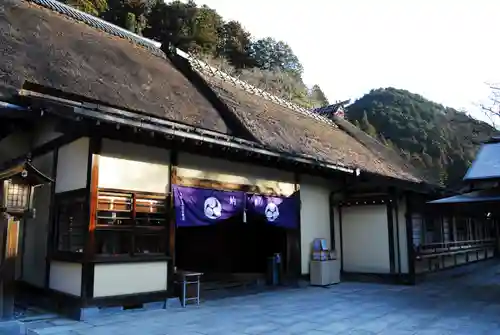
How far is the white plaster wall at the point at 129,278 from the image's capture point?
606cm

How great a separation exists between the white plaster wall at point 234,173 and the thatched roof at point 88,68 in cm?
70

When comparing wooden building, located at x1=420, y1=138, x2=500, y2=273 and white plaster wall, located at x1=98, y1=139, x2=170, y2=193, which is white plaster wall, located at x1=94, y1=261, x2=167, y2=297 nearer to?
white plaster wall, located at x1=98, y1=139, x2=170, y2=193

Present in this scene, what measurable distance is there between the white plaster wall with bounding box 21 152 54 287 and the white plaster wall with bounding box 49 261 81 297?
1.58 ft

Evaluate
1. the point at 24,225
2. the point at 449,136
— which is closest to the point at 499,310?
the point at 24,225

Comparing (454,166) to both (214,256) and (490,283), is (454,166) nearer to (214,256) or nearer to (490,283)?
(490,283)

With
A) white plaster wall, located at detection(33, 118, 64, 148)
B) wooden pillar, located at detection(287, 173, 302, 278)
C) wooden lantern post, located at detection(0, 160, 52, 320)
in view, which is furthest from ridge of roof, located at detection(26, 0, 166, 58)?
wooden lantern post, located at detection(0, 160, 52, 320)

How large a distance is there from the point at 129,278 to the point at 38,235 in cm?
248

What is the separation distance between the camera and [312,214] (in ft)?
33.4

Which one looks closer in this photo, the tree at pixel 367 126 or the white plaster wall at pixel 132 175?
the white plaster wall at pixel 132 175

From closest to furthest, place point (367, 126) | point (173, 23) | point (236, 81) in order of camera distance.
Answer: point (236, 81) < point (173, 23) < point (367, 126)

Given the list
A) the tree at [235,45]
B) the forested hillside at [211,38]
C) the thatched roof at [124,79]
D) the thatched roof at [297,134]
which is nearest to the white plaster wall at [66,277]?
the thatched roof at [124,79]

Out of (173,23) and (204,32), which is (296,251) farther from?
(173,23)

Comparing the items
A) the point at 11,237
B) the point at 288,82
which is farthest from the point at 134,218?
the point at 288,82

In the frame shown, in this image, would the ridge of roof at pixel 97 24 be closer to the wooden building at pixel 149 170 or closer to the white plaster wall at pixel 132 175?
the wooden building at pixel 149 170
